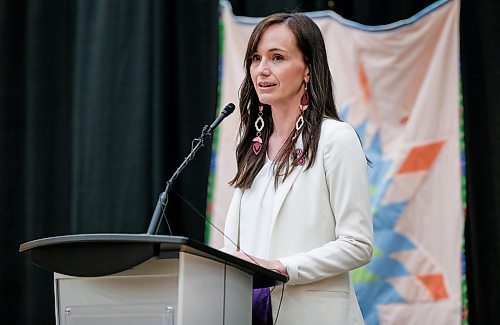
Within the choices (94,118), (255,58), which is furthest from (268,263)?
(94,118)

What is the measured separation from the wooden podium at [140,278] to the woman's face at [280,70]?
0.51 metres

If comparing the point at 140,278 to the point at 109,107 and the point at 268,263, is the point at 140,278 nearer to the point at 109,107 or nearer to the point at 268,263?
the point at 268,263

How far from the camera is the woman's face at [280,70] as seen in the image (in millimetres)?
2039

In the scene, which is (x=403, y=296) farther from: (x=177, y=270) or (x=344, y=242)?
(x=177, y=270)

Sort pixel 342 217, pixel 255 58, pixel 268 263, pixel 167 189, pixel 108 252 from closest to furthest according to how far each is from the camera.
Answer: pixel 108 252
pixel 268 263
pixel 342 217
pixel 167 189
pixel 255 58

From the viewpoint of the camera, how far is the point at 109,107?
154 inches

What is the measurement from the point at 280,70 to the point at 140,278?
26.5 inches

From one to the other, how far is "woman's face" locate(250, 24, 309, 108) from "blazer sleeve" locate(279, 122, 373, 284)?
151 mm

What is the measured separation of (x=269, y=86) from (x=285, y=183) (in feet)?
0.80

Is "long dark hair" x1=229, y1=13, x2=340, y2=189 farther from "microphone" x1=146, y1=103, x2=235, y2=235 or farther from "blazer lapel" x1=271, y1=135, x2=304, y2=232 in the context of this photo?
"microphone" x1=146, y1=103, x2=235, y2=235

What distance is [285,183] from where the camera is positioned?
76.8 inches

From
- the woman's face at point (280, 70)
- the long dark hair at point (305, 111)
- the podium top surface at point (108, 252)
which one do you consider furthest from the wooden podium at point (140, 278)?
the woman's face at point (280, 70)

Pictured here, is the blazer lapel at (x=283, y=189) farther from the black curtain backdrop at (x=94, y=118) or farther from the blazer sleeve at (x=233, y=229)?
the black curtain backdrop at (x=94, y=118)

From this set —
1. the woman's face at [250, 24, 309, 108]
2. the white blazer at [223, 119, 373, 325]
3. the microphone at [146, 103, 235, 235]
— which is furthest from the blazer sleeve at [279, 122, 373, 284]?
the microphone at [146, 103, 235, 235]
